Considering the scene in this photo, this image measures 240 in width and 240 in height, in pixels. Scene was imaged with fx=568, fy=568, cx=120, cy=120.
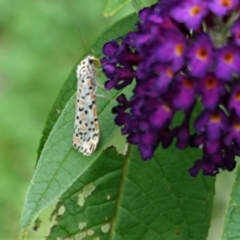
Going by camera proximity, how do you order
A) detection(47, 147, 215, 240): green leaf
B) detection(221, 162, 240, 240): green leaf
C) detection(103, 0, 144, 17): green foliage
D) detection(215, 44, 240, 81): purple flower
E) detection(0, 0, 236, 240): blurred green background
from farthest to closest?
1. detection(0, 0, 236, 240): blurred green background
2. detection(47, 147, 215, 240): green leaf
3. detection(103, 0, 144, 17): green foliage
4. detection(221, 162, 240, 240): green leaf
5. detection(215, 44, 240, 81): purple flower

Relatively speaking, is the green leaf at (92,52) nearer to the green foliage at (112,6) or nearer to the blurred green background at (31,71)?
the green foliage at (112,6)

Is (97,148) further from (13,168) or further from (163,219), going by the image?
(13,168)

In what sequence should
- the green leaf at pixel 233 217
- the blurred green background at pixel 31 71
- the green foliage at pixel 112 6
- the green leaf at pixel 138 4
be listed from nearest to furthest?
the green leaf at pixel 233 217 → the green foliage at pixel 112 6 → the green leaf at pixel 138 4 → the blurred green background at pixel 31 71

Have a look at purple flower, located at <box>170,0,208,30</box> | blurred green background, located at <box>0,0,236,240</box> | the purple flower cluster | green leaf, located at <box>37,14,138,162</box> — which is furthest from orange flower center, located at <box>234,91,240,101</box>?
blurred green background, located at <box>0,0,236,240</box>

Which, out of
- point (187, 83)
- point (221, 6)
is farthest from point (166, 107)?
point (221, 6)

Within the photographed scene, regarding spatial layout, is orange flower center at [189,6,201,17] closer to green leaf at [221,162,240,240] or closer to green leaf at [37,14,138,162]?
green leaf at [221,162,240,240]

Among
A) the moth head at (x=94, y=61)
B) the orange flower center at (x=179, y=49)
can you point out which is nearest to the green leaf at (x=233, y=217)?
the orange flower center at (x=179, y=49)
